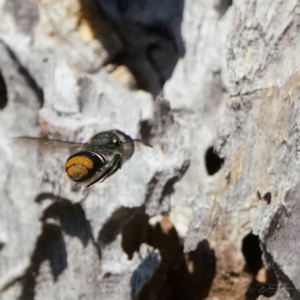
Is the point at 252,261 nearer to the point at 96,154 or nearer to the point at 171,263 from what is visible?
the point at 171,263

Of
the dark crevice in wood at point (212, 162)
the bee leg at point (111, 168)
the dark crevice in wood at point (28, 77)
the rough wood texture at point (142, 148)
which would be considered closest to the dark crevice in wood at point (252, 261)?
the rough wood texture at point (142, 148)

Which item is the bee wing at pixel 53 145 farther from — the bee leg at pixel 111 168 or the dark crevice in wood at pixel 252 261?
the dark crevice in wood at pixel 252 261

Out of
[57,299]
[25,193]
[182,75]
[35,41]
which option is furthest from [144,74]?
[57,299]

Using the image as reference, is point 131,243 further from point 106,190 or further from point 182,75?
point 182,75

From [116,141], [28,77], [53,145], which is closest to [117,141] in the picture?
[116,141]

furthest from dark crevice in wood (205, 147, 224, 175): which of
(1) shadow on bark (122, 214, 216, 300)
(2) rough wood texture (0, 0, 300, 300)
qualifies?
(1) shadow on bark (122, 214, 216, 300)

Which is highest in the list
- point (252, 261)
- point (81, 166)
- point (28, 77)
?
point (28, 77)
